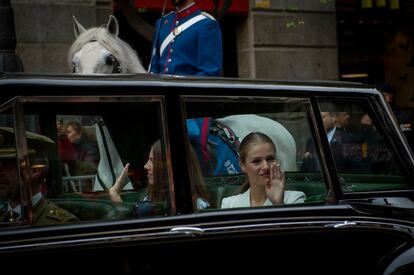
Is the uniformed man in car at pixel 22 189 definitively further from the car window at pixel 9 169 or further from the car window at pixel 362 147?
the car window at pixel 362 147

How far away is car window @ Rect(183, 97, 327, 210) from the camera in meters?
3.44

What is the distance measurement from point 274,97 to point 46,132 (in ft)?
3.36

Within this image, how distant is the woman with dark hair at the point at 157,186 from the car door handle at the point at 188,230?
0.12 metres

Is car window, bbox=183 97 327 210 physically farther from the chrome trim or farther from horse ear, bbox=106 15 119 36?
horse ear, bbox=106 15 119 36

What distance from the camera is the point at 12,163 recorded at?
3.07 m

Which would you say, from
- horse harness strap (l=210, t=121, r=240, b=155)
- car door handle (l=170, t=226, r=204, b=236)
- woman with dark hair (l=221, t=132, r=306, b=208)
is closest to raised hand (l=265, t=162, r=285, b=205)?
woman with dark hair (l=221, t=132, r=306, b=208)

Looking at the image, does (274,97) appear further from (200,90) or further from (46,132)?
(46,132)

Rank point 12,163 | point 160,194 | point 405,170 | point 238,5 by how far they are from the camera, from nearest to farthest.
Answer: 1. point 12,163
2. point 160,194
3. point 405,170
4. point 238,5

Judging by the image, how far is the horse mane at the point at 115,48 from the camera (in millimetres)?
6293

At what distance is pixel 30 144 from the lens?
3.10 m

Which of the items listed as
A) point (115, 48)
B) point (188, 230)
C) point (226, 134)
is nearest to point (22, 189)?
point (188, 230)

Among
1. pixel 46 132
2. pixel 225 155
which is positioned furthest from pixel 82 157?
pixel 225 155

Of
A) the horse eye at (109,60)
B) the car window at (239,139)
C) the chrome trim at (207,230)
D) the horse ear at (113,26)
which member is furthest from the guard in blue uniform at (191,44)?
the chrome trim at (207,230)

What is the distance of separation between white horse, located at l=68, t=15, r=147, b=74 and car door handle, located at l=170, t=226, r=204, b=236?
3.15m
